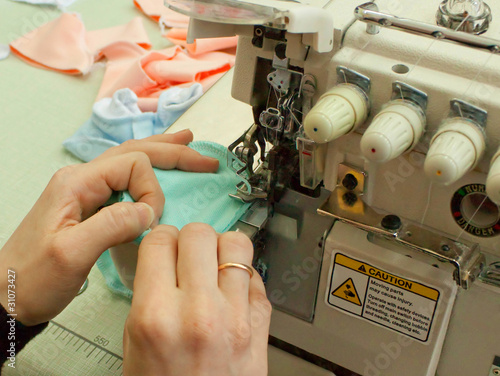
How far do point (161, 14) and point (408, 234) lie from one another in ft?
4.99

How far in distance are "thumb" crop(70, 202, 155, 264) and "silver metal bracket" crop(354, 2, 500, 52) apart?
421 mm

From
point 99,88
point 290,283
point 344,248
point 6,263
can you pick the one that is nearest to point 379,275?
point 344,248

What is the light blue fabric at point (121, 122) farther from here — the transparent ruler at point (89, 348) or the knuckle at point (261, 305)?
the knuckle at point (261, 305)

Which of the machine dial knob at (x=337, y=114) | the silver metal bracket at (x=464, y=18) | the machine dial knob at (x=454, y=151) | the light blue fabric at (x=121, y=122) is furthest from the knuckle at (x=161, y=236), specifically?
the light blue fabric at (x=121, y=122)

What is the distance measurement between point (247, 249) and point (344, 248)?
0.18 meters

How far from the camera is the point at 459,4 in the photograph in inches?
32.0

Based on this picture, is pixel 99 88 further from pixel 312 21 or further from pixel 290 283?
pixel 312 21

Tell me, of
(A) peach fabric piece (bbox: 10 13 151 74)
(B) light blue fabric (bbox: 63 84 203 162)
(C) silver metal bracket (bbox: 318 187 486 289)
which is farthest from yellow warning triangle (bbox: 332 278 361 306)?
(A) peach fabric piece (bbox: 10 13 151 74)

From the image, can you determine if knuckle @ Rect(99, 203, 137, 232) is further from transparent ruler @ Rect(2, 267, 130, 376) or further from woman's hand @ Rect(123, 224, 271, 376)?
transparent ruler @ Rect(2, 267, 130, 376)

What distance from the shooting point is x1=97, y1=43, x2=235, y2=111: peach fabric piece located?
1.72 m

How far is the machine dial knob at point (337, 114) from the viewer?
0.73 m

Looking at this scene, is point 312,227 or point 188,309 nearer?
point 188,309

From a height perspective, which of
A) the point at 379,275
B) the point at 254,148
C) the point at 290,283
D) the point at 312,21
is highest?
the point at 312,21

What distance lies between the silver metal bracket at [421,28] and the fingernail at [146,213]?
41 cm
